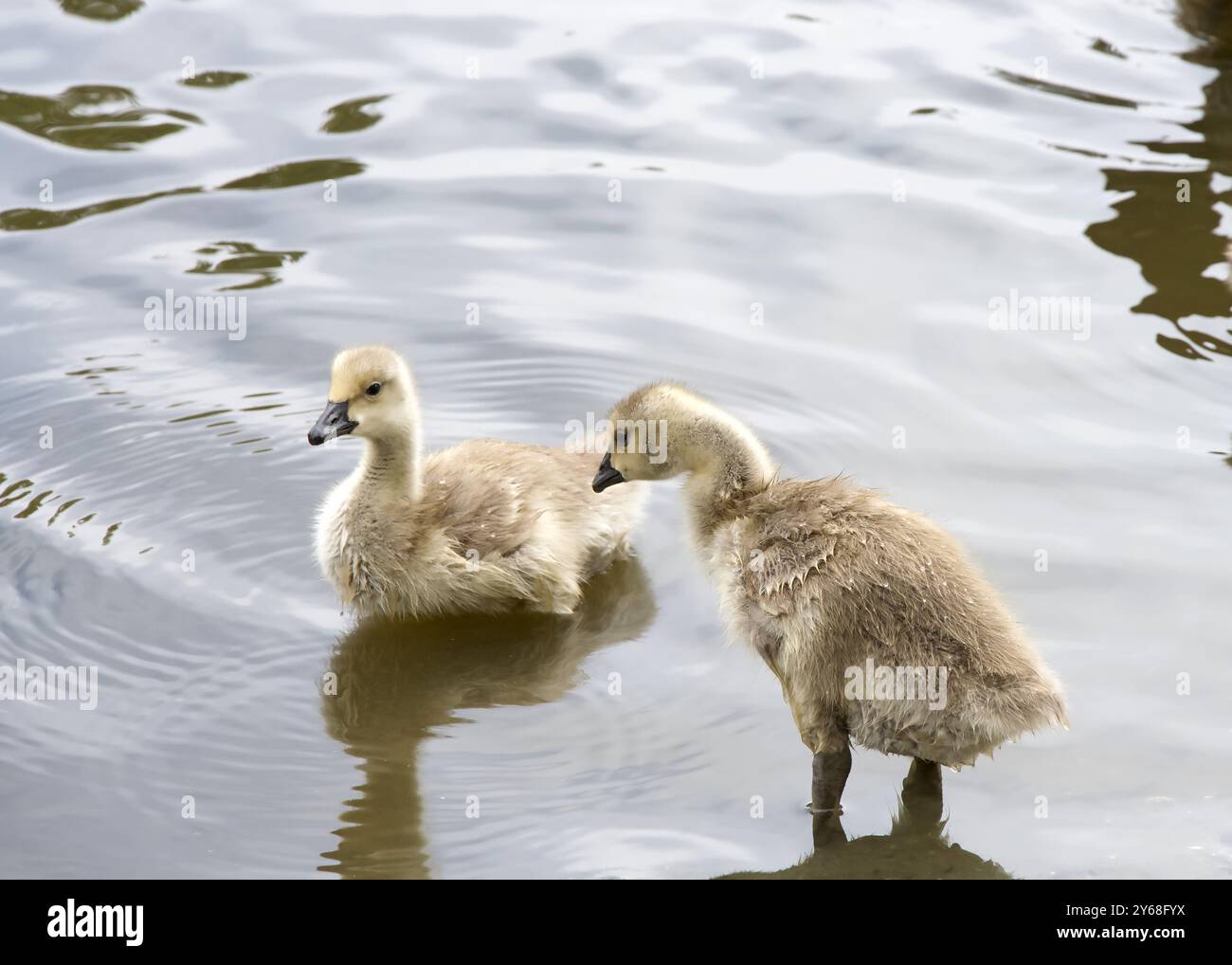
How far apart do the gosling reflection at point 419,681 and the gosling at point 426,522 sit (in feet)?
0.29

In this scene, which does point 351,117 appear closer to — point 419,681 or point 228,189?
point 228,189

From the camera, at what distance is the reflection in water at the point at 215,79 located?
10.5m

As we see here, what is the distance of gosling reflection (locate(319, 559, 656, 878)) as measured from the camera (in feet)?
16.4

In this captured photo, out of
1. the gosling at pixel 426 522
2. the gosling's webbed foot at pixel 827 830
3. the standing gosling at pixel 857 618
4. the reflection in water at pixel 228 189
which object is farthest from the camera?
the reflection in water at pixel 228 189

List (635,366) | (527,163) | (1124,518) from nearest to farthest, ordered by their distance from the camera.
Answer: (1124,518)
(635,366)
(527,163)

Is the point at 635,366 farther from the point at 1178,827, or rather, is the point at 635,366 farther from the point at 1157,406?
the point at 1178,827

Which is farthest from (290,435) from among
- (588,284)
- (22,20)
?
(22,20)

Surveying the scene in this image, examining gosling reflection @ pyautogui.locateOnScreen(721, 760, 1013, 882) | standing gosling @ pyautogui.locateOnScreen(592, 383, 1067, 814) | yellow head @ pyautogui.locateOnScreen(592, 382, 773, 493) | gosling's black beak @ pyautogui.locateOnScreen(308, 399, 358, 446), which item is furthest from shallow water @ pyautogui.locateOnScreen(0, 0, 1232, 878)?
yellow head @ pyautogui.locateOnScreen(592, 382, 773, 493)

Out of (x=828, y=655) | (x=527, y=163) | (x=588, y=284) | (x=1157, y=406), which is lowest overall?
(x=828, y=655)

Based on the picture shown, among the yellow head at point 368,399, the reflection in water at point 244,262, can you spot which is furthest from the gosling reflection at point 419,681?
the reflection in water at point 244,262

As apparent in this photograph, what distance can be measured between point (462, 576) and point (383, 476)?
503 millimetres

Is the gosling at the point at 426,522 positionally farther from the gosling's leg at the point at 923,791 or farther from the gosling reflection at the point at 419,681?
the gosling's leg at the point at 923,791

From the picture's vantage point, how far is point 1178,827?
4.96 meters

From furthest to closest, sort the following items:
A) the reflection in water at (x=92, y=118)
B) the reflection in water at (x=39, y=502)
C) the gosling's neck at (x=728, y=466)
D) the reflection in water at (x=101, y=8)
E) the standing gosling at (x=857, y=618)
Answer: the reflection in water at (x=101, y=8)
the reflection in water at (x=92, y=118)
the reflection in water at (x=39, y=502)
the gosling's neck at (x=728, y=466)
the standing gosling at (x=857, y=618)
